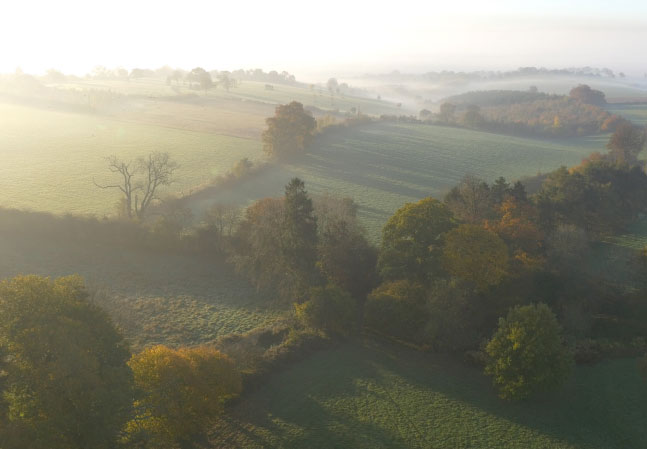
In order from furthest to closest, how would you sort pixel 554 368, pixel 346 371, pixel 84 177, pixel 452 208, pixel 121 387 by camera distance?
pixel 84 177, pixel 452 208, pixel 346 371, pixel 554 368, pixel 121 387

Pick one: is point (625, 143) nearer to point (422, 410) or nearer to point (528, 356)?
point (528, 356)

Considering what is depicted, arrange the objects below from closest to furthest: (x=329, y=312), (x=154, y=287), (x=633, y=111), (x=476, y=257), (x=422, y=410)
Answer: (x=422, y=410)
(x=329, y=312)
(x=476, y=257)
(x=154, y=287)
(x=633, y=111)

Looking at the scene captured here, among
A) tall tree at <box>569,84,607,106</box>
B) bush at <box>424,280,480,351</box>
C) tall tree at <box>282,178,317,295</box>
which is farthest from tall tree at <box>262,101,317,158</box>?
tall tree at <box>569,84,607,106</box>

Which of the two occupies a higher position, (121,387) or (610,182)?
(610,182)

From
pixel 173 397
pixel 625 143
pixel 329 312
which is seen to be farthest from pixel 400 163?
pixel 173 397

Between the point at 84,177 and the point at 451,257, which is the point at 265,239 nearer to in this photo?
the point at 451,257

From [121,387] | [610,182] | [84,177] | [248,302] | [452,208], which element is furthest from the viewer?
[84,177]

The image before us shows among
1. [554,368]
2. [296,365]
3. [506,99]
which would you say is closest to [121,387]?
[296,365]
